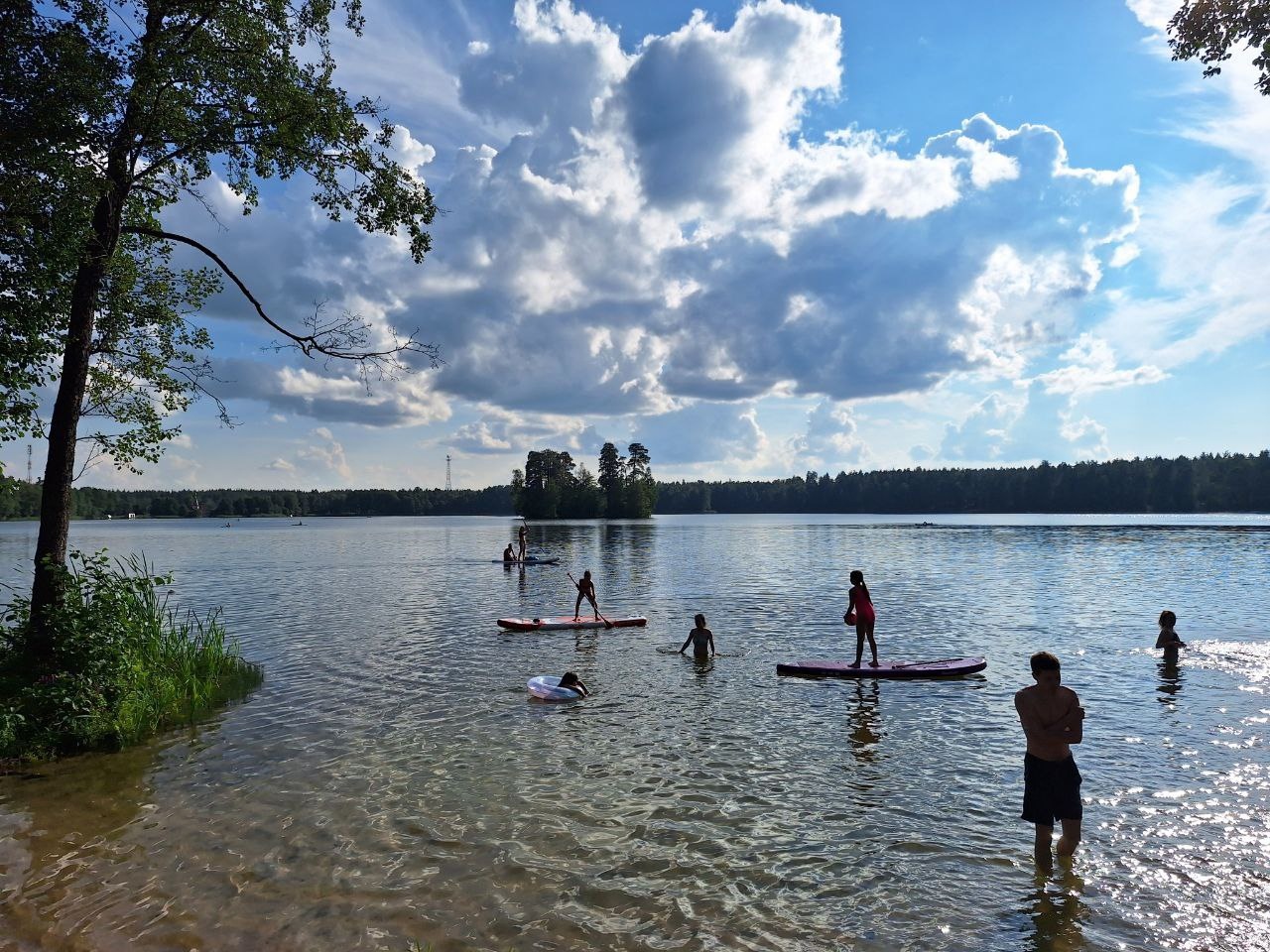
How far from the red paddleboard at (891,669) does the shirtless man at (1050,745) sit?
390 inches

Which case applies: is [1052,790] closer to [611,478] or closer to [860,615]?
[860,615]

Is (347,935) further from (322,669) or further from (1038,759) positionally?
(322,669)

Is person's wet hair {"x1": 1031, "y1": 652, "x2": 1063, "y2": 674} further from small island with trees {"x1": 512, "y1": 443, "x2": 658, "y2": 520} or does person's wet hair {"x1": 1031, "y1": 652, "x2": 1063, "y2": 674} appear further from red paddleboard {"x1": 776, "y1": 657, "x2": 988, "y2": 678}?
small island with trees {"x1": 512, "y1": 443, "x2": 658, "y2": 520}

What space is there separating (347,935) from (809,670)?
44.0ft

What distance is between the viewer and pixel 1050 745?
806cm

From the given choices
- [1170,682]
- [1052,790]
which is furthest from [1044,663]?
[1170,682]

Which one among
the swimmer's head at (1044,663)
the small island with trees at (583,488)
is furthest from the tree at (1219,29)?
the small island with trees at (583,488)

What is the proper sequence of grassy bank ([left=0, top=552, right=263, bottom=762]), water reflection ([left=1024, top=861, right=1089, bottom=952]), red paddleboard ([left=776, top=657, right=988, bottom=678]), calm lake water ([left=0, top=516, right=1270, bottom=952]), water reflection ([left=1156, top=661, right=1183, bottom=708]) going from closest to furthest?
water reflection ([left=1024, top=861, right=1089, bottom=952]), calm lake water ([left=0, top=516, right=1270, bottom=952]), grassy bank ([left=0, top=552, right=263, bottom=762]), water reflection ([left=1156, top=661, right=1183, bottom=708]), red paddleboard ([left=776, top=657, right=988, bottom=678])

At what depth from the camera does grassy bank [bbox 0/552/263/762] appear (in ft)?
38.9

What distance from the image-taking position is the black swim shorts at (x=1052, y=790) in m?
8.06

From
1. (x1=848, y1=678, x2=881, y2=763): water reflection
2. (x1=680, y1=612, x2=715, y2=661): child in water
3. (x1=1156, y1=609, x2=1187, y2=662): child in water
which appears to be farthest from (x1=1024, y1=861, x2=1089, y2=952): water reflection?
(x1=1156, y1=609, x2=1187, y2=662): child in water

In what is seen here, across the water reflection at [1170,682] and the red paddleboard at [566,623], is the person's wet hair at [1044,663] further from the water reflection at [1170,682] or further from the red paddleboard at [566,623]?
the red paddleboard at [566,623]

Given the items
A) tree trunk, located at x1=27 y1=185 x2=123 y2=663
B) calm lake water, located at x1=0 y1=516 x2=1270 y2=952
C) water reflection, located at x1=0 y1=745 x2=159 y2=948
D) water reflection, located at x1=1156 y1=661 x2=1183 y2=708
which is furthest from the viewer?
water reflection, located at x1=1156 y1=661 x2=1183 y2=708

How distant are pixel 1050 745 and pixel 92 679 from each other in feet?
47.2
